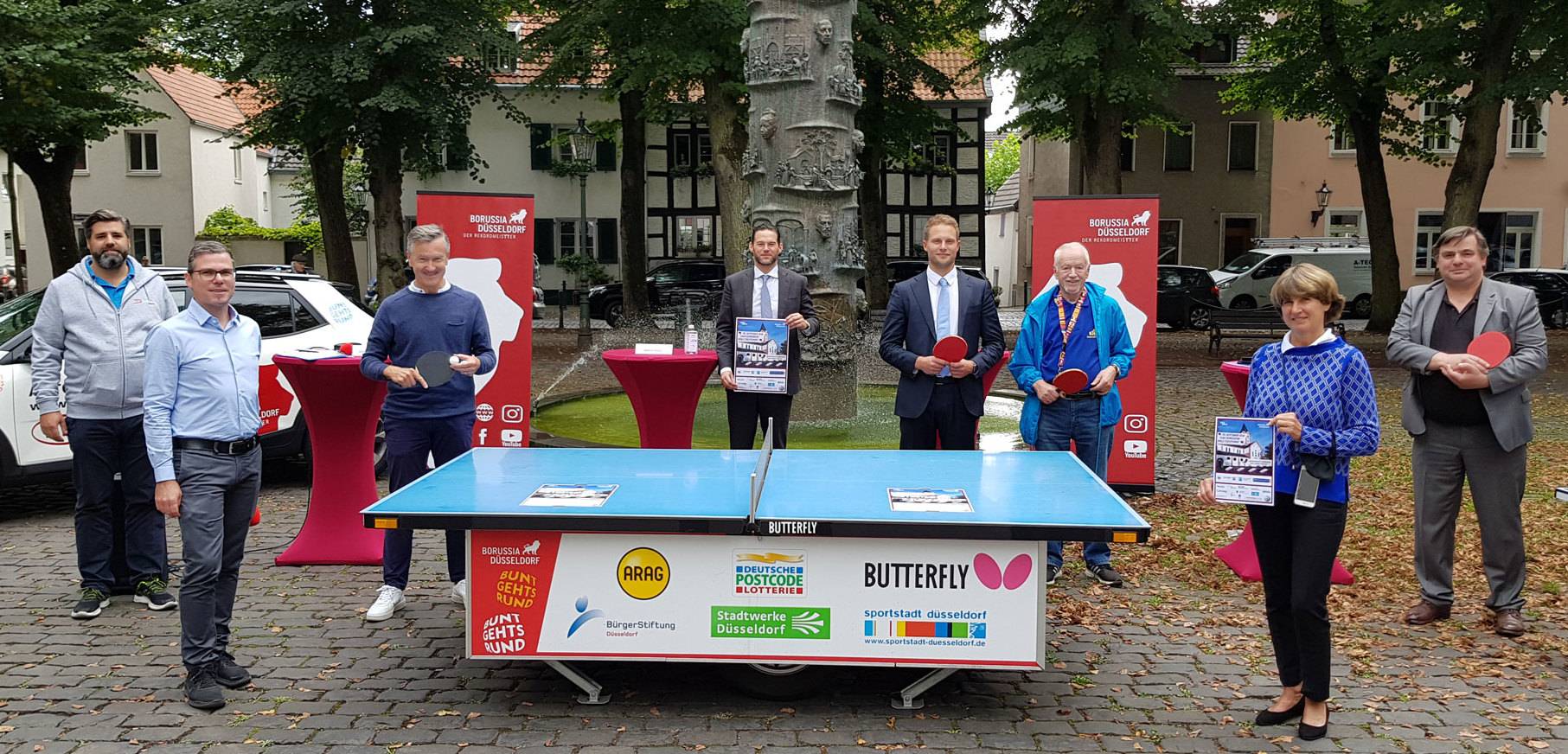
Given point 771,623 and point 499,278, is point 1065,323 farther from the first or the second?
point 499,278

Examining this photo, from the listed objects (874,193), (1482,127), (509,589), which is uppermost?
(1482,127)

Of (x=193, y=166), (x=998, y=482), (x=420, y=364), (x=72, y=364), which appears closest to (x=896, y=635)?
(x=998, y=482)

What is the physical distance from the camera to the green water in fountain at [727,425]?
10.4 m

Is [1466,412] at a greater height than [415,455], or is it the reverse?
[1466,412]

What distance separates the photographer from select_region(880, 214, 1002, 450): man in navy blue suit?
663cm

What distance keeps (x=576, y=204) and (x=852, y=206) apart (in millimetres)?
32042

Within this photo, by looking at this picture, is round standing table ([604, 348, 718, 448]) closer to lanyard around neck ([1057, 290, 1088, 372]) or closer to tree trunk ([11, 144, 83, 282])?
lanyard around neck ([1057, 290, 1088, 372])

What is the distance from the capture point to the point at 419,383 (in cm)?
595

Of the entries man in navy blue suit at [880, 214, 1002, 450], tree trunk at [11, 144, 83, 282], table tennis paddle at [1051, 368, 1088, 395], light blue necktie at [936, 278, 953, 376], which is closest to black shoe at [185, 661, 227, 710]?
man in navy blue suit at [880, 214, 1002, 450]

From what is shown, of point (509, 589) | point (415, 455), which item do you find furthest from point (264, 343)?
point (509, 589)

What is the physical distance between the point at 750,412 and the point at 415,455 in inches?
78.7

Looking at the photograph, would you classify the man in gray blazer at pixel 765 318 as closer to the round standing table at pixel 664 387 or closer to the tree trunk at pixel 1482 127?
the round standing table at pixel 664 387

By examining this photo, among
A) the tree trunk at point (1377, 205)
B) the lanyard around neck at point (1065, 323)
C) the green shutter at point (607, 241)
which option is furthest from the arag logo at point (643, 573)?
the green shutter at point (607, 241)

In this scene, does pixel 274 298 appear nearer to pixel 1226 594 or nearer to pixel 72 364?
pixel 72 364
